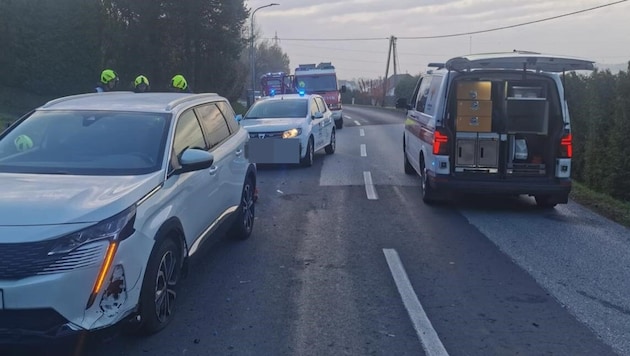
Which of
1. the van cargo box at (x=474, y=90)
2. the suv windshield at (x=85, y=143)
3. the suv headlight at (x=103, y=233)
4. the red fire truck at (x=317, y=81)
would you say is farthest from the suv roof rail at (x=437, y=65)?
the red fire truck at (x=317, y=81)

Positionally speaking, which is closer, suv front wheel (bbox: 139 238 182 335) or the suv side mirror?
suv front wheel (bbox: 139 238 182 335)

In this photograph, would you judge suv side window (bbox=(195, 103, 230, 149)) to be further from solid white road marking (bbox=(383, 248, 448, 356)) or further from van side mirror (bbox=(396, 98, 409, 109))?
van side mirror (bbox=(396, 98, 409, 109))

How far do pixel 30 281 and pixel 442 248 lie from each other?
5.12 meters

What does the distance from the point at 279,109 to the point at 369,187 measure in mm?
4519

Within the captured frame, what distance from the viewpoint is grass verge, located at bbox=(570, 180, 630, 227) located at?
10.3 m

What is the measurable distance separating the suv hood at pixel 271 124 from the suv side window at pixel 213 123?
6890 mm

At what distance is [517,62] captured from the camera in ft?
32.1

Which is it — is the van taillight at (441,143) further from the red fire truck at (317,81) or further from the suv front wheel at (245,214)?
the red fire truck at (317,81)

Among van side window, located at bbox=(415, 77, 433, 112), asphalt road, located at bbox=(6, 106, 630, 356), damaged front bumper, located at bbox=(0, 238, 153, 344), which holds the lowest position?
asphalt road, located at bbox=(6, 106, 630, 356)

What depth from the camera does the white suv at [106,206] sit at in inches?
167

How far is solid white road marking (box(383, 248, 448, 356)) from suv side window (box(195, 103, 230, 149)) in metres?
2.24

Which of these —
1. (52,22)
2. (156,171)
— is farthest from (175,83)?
(52,22)

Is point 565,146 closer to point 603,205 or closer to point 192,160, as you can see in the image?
point 603,205

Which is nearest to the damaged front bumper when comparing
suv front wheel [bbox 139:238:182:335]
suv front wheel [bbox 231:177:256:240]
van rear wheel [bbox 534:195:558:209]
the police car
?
suv front wheel [bbox 139:238:182:335]
